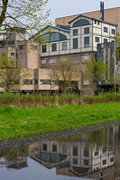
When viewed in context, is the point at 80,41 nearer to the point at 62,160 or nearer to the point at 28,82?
the point at 28,82

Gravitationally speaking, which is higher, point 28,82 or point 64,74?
point 64,74

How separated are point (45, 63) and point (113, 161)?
84967mm

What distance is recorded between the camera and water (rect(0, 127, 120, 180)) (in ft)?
25.0

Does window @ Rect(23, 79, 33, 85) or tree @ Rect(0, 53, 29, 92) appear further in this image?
window @ Rect(23, 79, 33, 85)

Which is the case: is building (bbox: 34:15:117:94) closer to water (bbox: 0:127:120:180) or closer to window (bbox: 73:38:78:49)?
window (bbox: 73:38:78:49)

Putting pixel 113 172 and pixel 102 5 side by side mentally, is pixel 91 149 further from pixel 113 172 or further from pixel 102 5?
pixel 102 5

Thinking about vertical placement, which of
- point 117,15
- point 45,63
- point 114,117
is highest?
point 117,15

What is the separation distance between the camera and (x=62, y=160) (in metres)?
9.25

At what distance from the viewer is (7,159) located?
924cm

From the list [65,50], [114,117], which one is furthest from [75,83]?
[114,117]

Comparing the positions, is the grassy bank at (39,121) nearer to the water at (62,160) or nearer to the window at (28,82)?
the water at (62,160)

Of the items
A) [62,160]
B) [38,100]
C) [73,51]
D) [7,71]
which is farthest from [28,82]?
[62,160]

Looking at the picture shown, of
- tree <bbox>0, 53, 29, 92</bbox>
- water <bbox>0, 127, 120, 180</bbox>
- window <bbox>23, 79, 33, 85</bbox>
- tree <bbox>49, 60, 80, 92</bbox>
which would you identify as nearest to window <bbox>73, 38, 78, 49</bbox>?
tree <bbox>49, 60, 80, 92</bbox>

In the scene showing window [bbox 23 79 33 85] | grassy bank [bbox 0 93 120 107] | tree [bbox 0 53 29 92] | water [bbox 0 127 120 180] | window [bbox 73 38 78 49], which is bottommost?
water [bbox 0 127 120 180]
